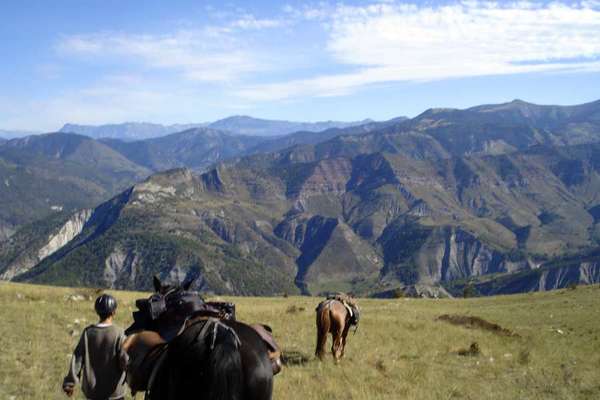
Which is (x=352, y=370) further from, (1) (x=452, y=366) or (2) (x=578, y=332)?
(2) (x=578, y=332)

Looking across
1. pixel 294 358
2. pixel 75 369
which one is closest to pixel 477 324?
pixel 294 358

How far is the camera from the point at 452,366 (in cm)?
1894

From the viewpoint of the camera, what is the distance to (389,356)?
66.8 ft

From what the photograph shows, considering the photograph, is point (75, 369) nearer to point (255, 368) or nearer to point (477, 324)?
point (255, 368)

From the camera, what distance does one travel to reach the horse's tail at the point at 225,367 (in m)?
6.98

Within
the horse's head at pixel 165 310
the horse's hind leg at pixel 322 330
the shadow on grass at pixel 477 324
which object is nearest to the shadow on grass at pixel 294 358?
the horse's hind leg at pixel 322 330

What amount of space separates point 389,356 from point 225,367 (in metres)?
14.5

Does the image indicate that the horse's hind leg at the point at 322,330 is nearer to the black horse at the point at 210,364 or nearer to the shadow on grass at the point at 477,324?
the black horse at the point at 210,364

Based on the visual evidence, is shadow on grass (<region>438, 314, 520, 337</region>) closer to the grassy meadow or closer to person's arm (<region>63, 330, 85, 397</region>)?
the grassy meadow

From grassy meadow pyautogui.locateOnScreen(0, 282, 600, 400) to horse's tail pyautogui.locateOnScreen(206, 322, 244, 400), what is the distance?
22.0 ft

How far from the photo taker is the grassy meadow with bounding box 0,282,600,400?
574 inches

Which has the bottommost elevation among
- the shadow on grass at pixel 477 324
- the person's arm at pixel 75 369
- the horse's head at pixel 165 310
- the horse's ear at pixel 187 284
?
the shadow on grass at pixel 477 324

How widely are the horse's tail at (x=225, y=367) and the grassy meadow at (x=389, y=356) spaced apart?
6715 mm

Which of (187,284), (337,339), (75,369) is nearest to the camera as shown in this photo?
(75,369)
